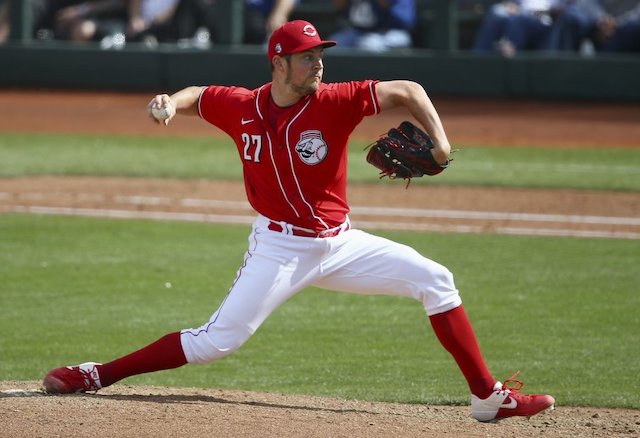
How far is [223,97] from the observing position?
5051 mm

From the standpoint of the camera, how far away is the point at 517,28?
17.3 m

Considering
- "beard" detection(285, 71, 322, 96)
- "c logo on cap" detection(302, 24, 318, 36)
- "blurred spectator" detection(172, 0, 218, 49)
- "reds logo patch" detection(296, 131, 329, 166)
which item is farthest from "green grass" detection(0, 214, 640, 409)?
"blurred spectator" detection(172, 0, 218, 49)

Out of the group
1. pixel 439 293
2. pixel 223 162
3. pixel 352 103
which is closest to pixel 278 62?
pixel 352 103

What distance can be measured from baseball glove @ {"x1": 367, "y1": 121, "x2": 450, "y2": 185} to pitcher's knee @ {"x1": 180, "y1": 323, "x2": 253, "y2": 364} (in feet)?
3.12

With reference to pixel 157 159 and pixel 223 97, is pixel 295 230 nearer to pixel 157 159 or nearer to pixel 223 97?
pixel 223 97

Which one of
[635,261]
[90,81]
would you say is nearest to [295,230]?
[635,261]

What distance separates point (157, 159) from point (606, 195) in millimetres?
5458

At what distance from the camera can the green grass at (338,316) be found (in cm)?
607

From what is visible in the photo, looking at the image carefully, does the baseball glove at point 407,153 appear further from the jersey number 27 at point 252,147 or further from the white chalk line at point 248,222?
the white chalk line at point 248,222

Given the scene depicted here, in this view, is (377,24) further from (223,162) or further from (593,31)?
(223,162)

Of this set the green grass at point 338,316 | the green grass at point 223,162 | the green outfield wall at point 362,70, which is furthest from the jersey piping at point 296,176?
the green outfield wall at point 362,70

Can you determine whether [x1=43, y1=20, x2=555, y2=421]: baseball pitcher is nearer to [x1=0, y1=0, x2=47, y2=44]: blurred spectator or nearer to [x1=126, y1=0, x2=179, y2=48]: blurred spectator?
[x1=126, y1=0, x2=179, y2=48]: blurred spectator

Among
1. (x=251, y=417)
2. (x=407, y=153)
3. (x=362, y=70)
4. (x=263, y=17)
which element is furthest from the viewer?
(x=263, y=17)

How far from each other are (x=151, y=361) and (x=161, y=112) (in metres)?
1.12
